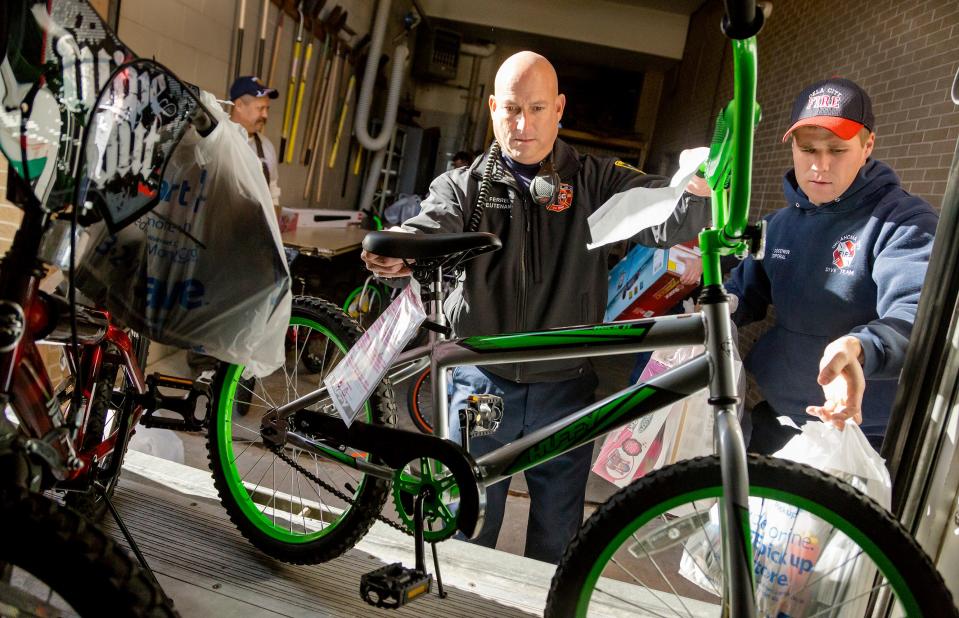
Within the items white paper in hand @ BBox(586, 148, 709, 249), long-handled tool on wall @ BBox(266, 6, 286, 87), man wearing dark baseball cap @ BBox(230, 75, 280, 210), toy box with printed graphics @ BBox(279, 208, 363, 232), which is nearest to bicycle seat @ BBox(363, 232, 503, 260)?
white paper in hand @ BBox(586, 148, 709, 249)

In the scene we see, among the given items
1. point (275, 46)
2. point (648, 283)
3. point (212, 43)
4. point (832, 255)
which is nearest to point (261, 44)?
point (275, 46)

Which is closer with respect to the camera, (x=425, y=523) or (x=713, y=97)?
(x=425, y=523)

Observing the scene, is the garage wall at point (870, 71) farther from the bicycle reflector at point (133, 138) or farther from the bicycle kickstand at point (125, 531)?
the bicycle kickstand at point (125, 531)

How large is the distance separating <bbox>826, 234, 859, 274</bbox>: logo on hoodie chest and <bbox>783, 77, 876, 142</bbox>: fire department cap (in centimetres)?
23

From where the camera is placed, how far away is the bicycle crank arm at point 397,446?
1262mm

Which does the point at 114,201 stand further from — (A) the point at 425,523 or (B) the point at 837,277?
(B) the point at 837,277

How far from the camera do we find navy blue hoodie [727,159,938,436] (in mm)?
1417

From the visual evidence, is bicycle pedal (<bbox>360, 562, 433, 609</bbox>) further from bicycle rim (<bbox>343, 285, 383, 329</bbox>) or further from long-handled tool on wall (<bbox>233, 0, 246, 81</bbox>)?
bicycle rim (<bbox>343, 285, 383, 329</bbox>)

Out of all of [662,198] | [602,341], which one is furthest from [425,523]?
[662,198]

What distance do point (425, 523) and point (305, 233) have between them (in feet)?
13.7

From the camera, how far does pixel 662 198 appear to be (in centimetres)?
122

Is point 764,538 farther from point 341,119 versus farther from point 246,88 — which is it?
point 341,119

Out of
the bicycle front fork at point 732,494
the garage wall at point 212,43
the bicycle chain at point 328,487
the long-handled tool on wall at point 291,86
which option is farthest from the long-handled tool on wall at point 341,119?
the bicycle front fork at point 732,494

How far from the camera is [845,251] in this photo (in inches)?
60.7
